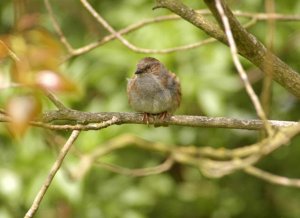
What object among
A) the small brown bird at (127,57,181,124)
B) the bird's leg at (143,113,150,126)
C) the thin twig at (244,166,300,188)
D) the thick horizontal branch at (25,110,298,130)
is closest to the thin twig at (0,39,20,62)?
the thick horizontal branch at (25,110,298,130)

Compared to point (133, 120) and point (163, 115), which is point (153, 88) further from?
point (133, 120)

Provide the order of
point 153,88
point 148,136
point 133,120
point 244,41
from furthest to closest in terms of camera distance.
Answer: point 148,136, point 153,88, point 133,120, point 244,41

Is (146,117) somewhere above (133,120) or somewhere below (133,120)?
below

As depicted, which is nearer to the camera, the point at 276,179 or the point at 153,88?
the point at 276,179

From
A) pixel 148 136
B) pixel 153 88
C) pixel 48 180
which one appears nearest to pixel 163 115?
pixel 153 88

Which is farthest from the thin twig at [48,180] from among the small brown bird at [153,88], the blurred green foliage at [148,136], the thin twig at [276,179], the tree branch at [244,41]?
the blurred green foliage at [148,136]

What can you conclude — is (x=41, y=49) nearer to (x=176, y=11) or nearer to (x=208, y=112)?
(x=176, y=11)
